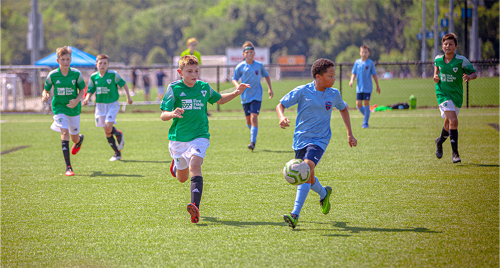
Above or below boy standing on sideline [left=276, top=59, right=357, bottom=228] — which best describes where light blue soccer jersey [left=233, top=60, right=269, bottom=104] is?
above

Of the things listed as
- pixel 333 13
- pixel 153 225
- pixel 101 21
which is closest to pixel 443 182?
pixel 153 225

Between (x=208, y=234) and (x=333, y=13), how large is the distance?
86.0 m

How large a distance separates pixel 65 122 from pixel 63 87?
59 cm

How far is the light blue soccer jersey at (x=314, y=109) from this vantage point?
5.35 metres

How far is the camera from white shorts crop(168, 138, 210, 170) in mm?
5617

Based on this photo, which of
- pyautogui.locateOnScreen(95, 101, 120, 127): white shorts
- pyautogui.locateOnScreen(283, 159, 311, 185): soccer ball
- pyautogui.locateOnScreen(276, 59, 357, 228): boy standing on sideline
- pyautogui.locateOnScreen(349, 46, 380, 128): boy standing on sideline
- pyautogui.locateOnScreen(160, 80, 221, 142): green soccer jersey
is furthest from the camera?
pyautogui.locateOnScreen(349, 46, 380, 128): boy standing on sideline

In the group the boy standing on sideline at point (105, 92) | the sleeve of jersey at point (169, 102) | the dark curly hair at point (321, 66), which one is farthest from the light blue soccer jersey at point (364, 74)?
the sleeve of jersey at point (169, 102)

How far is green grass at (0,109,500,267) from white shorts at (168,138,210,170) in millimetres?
619

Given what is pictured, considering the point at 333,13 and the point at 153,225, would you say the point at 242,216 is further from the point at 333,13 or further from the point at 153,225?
the point at 333,13

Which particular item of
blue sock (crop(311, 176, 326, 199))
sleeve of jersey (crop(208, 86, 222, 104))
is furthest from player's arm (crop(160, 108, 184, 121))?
blue sock (crop(311, 176, 326, 199))

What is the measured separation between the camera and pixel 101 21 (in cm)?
10869

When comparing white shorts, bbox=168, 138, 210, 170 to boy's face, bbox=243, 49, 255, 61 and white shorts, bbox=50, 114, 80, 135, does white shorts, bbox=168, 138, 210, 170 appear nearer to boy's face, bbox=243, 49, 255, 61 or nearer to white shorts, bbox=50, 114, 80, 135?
white shorts, bbox=50, 114, 80, 135

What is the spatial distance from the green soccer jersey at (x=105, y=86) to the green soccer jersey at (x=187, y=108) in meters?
4.45

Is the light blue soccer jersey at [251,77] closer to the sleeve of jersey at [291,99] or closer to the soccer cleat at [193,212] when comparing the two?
the sleeve of jersey at [291,99]
